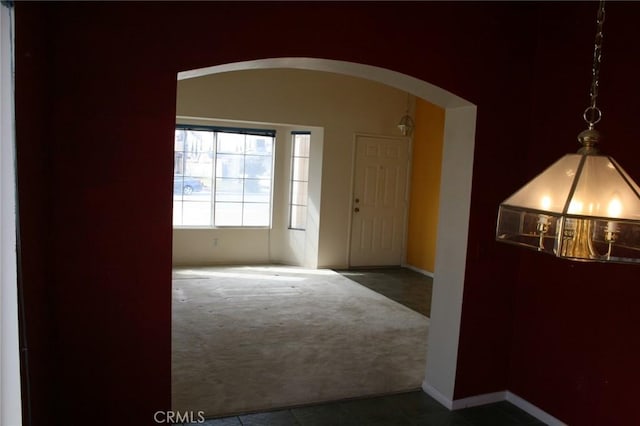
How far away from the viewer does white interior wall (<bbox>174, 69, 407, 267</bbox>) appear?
6.99 meters

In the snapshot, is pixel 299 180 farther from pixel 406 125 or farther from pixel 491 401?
pixel 491 401

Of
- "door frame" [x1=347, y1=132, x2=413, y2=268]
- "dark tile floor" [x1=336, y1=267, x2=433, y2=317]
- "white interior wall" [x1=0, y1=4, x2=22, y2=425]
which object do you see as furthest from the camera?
"door frame" [x1=347, y1=132, x2=413, y2=268]

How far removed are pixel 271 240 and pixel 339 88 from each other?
2.55 m

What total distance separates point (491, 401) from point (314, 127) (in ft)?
15.9

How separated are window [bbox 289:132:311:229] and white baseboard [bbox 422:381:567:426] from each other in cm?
449

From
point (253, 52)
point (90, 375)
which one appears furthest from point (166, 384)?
point (253, 52)

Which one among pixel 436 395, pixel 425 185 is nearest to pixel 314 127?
pixel 425 185

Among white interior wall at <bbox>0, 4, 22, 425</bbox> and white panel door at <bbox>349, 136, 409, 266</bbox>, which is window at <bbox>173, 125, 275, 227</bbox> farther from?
white interior wall at <bbox>0, 4, 22, 425</bbox>

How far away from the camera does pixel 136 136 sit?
2.48m

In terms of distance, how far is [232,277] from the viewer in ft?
22.4

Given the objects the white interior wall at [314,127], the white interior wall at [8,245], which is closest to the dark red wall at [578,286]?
the white interior wall at [8,245]

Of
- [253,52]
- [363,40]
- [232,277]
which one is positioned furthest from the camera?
[232,277]

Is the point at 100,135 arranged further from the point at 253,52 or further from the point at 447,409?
the point at 447,409

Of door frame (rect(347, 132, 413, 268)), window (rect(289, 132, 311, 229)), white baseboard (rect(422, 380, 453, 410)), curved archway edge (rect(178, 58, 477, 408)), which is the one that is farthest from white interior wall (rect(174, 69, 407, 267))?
white baseboard (rect(422, 380, 453, 410))
